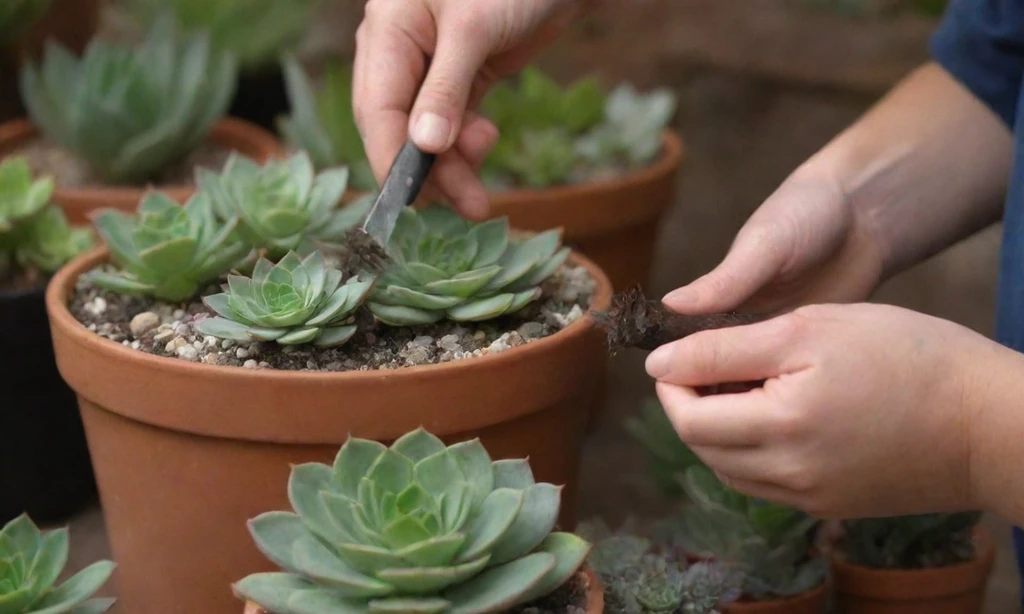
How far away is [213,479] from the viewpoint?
2.72 ft

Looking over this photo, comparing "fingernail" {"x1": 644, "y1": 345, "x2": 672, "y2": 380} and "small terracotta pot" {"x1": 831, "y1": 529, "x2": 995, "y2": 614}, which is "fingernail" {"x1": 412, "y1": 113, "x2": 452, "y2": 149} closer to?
"fingernail" {"x1": 644, "y1": 345, "x2": 672, "y2": 380}

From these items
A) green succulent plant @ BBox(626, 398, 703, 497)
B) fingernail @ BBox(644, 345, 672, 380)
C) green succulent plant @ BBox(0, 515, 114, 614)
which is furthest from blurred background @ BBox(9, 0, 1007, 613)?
green succulent plant @ BBox(0, 515, 114, 614)

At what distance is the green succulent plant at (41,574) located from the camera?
2.41 ft

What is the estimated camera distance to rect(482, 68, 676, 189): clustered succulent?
4.76 ft

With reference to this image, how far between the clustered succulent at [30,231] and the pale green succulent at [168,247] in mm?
162

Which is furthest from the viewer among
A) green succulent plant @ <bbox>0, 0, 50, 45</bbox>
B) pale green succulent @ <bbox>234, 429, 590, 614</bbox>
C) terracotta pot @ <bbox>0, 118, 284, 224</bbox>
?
green succulent plant @ <bbox>0, 0, 50, 45</bbox>

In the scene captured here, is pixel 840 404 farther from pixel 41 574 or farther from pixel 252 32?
pixel 252 32

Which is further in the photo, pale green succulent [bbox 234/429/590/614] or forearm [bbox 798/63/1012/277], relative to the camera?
forearm [bbox 798/63/1012/277]

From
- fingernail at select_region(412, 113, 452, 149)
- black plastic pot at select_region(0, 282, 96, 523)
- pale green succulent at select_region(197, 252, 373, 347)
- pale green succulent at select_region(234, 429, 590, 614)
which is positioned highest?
fingernail at select_region(412, 113, 452, 149)

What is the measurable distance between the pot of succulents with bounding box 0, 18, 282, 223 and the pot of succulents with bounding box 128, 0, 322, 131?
20cm

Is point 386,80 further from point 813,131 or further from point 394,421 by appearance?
point 813,131

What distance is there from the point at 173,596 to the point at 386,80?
0.46 metres

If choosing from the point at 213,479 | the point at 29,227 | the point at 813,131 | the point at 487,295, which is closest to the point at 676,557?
the point at 487,295

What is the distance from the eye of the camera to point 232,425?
2.63 ft
